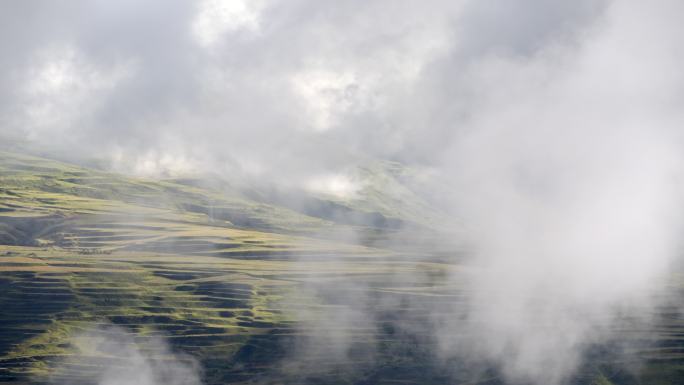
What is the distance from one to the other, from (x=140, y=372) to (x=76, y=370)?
618 inches

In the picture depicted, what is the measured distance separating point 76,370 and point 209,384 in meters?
33.4

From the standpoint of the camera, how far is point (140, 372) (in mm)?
199875

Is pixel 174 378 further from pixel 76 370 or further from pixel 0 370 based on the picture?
pixel 0 370

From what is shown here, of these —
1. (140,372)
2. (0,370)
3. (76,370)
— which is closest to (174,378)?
(140,372)

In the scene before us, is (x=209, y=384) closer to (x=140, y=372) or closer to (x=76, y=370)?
(x=140, y=372)

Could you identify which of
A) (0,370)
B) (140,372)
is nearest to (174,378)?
(140,372)

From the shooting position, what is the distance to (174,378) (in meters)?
200

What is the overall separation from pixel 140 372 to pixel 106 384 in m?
10.2

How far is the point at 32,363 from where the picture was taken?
197875mm

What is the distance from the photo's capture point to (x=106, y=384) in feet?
630

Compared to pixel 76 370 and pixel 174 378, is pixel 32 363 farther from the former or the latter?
pixel 174 378

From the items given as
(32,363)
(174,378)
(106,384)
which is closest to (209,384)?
(174,378)

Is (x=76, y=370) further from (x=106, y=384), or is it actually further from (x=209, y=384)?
(x=209, y=384)

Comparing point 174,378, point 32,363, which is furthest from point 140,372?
point 32,363
